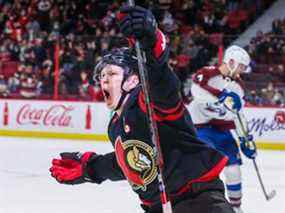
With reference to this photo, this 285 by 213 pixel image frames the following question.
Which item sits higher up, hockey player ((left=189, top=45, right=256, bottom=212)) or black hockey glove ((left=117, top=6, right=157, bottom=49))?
black hockey glove ((left=117, top=6, right=157, bottom=49))

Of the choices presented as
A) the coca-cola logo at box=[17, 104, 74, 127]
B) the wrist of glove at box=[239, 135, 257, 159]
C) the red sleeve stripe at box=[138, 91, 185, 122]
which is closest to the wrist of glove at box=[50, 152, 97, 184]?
the red sleeve stripe at box=[138, 91, 185, 122]

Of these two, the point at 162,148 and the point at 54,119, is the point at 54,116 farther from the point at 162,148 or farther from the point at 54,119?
the point at 162,148

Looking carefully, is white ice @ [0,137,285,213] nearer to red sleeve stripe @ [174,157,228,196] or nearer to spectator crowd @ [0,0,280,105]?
spectator crowd @ [0,0,280,105]

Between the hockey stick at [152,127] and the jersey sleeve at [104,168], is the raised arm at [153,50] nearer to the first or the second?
the hockey stick at [152,127]

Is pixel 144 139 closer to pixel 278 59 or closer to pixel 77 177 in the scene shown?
pixel 77 177

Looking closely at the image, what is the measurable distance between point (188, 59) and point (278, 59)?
1277 mm

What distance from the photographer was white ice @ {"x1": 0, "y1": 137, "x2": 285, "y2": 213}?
17.6 ft

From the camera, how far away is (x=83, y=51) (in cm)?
1073

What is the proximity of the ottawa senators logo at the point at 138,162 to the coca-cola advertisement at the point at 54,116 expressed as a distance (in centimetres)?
804

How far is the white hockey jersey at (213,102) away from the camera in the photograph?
5164 millimetres

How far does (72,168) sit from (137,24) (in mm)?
841

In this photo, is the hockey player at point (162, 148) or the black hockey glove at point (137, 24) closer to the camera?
the black hockey glove at point (137, 24)

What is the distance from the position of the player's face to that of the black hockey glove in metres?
0.31

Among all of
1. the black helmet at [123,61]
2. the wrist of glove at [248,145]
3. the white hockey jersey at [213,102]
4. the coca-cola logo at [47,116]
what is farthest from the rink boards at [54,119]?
the black helmet at [123,61]
